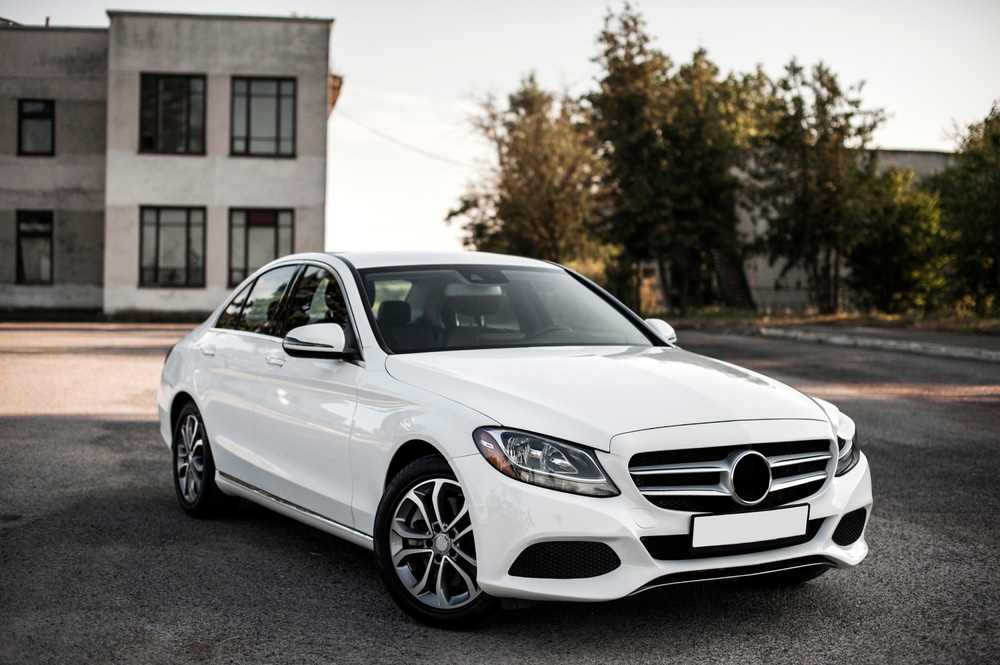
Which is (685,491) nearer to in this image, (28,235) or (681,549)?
(681,549)

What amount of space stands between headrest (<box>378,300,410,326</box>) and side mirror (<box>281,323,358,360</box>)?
25 cm

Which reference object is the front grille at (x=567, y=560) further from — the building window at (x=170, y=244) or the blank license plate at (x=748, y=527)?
the building window at (x=170, y=244)

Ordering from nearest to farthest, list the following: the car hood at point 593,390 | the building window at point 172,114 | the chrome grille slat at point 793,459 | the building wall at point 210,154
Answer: the car hood at point 593,390 → the chrome grille slat at point 793,459 → the building wall at point 210,154 → the building window at point 172,114

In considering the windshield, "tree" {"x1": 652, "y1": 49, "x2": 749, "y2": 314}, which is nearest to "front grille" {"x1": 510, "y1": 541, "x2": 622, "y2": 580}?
the windshield

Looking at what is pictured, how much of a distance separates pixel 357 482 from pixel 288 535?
1.54m

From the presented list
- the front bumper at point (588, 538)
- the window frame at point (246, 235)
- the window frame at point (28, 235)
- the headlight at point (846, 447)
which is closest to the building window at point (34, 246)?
the window frame at point (28, 235)

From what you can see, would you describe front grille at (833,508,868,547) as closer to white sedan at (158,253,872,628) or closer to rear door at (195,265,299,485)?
white sedan at (158,253,872,628)

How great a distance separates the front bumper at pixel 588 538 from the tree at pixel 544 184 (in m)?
36.7

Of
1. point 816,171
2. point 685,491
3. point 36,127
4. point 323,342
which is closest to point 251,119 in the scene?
point 36,127

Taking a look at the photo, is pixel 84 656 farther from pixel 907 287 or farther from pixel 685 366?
pixel 907 287

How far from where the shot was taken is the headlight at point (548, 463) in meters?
3.95

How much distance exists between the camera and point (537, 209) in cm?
4175

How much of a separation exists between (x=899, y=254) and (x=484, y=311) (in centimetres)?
2832

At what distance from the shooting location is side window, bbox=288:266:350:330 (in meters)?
5.57
